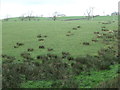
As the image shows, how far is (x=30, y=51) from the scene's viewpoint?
47.3 ft

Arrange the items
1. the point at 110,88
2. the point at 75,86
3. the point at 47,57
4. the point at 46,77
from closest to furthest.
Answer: the point at 110,88, the point at 75,86, the point at 46,77, the point at 47,57

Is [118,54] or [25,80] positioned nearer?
[25,80]

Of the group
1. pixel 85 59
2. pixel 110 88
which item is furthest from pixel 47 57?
pixel 110 88

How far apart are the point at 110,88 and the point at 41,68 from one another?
3.88 meters

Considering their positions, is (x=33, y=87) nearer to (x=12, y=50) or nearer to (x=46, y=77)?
(x=46, y=77)

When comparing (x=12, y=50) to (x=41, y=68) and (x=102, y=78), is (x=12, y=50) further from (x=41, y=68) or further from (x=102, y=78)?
(x=102, y=78)

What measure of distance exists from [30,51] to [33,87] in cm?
715

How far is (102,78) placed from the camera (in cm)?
827

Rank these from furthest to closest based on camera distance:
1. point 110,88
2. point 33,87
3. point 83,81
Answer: point 83,81 → point 33,87 → point 110,88

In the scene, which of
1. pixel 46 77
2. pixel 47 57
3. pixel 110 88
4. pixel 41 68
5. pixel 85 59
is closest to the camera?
pixel 110 88

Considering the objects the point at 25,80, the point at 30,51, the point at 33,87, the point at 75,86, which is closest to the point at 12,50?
the point at 30,51

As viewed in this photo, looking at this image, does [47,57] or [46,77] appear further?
[47,57]

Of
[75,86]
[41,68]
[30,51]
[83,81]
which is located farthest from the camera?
[30,51]

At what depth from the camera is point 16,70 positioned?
905 cm
